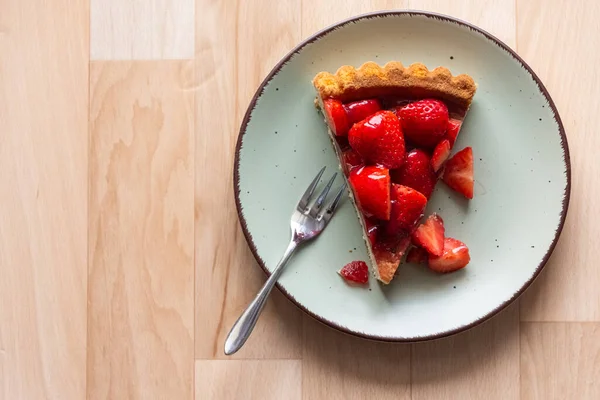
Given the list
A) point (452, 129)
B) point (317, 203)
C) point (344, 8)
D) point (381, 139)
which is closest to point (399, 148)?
point (381, 139)

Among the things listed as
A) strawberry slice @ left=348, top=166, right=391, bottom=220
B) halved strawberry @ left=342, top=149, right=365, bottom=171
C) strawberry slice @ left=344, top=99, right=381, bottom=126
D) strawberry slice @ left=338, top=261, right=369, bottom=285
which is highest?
strawberry slice @ left=344, top=99, right=381, bottom=126

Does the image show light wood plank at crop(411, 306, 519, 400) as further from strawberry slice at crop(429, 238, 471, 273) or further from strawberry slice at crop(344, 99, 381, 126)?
strawberry slice at crop(344, 99, 381, 126)

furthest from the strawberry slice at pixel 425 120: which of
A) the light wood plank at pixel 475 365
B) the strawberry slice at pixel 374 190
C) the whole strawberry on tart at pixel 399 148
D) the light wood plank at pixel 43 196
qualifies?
the light wood plank at pixel 43 196

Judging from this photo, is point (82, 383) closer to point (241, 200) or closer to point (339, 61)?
point (241, 200)

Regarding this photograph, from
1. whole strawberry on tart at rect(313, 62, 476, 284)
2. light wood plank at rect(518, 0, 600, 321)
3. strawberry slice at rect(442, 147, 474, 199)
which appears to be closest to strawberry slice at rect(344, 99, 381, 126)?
whole strawberry on tart at rect(313, 62, 476, 284)

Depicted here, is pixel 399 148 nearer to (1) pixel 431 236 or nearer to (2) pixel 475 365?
(1) pixel 431 236

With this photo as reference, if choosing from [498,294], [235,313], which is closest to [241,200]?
Result: [235,313]

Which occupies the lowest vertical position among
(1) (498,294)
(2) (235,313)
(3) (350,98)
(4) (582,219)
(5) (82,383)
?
(5) (82,383)
